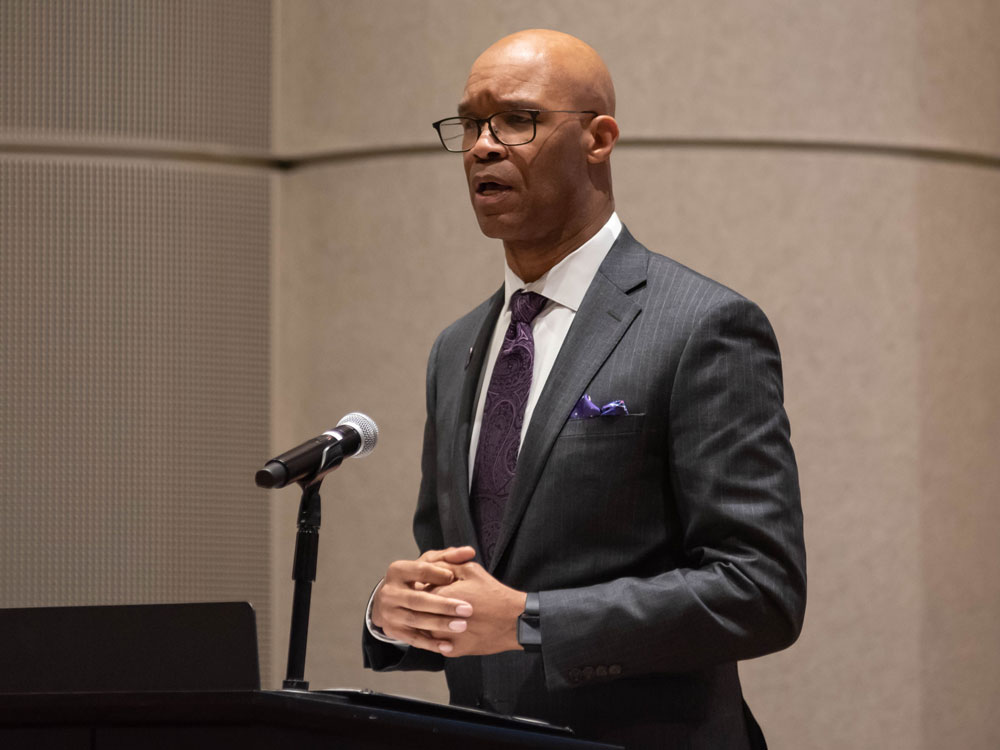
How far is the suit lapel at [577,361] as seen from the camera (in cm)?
168

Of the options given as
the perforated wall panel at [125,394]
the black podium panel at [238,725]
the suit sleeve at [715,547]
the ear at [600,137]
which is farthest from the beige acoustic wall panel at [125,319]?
the black podium panel at [238,725]

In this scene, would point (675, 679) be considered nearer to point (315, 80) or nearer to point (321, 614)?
point (321, 614)

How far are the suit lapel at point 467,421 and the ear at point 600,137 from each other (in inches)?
11.9

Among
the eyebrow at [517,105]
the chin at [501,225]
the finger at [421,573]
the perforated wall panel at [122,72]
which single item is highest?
the perforated wall panel at [122,72]

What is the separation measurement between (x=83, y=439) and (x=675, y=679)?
7.65ft

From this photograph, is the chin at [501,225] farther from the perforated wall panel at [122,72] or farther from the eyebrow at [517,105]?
the perforated wall panel at [122,72]

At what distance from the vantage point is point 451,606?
58.6 inches

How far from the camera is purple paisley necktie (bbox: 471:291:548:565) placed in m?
1.77

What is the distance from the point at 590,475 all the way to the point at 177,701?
2.20 feet

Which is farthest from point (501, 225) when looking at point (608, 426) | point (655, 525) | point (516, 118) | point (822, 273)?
point (822, 273)

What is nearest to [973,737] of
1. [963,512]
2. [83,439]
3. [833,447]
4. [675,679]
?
[963,512]

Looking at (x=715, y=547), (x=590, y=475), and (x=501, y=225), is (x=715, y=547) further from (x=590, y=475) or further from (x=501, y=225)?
(x=501, y=225)

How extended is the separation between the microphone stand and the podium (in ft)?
0.71

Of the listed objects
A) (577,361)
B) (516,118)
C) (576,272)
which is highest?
(516,118)
